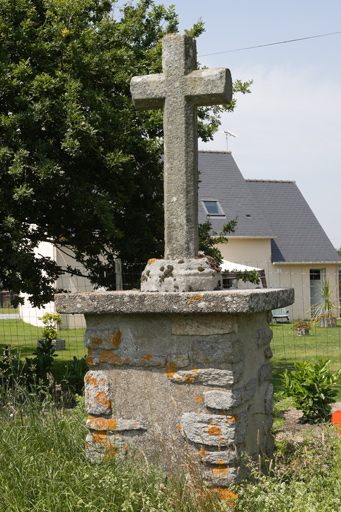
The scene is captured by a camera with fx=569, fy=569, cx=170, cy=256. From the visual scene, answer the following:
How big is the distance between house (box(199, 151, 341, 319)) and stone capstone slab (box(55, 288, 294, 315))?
→ 16.1m

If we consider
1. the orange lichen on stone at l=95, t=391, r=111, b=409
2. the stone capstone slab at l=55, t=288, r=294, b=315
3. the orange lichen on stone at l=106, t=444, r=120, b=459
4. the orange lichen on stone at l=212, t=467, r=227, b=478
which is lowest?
the orange lichen on stone at l=212, t=467, r=227, b=478

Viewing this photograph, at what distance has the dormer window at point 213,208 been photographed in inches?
822

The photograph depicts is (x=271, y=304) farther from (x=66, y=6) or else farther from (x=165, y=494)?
(x=66, y=6)

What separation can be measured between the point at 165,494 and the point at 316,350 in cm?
971

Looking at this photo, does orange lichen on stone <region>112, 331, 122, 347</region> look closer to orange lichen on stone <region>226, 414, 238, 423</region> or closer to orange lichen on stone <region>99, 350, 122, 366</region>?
orange lichen on stone <region>99, 350, 122, 366</region>

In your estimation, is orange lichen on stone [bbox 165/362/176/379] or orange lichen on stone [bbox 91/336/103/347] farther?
orange lichen on stone [bbox 91/336/103/347]

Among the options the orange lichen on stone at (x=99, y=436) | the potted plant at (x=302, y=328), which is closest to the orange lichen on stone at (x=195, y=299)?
the orange lichen on stone at (x=99, y=436)

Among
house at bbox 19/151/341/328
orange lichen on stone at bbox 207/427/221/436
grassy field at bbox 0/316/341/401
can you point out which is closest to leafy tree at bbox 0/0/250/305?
grassy field at bbox 0/316/341/401

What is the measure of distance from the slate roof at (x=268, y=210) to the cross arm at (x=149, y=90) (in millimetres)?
15599

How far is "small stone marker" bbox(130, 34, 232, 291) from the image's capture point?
4.01 meters

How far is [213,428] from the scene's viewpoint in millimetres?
3432

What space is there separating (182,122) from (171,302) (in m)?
1.37

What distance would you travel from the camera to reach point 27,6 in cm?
726

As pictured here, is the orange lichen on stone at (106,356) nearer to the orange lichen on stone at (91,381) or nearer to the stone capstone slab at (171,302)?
the orange lichen on stone at (91,381)
